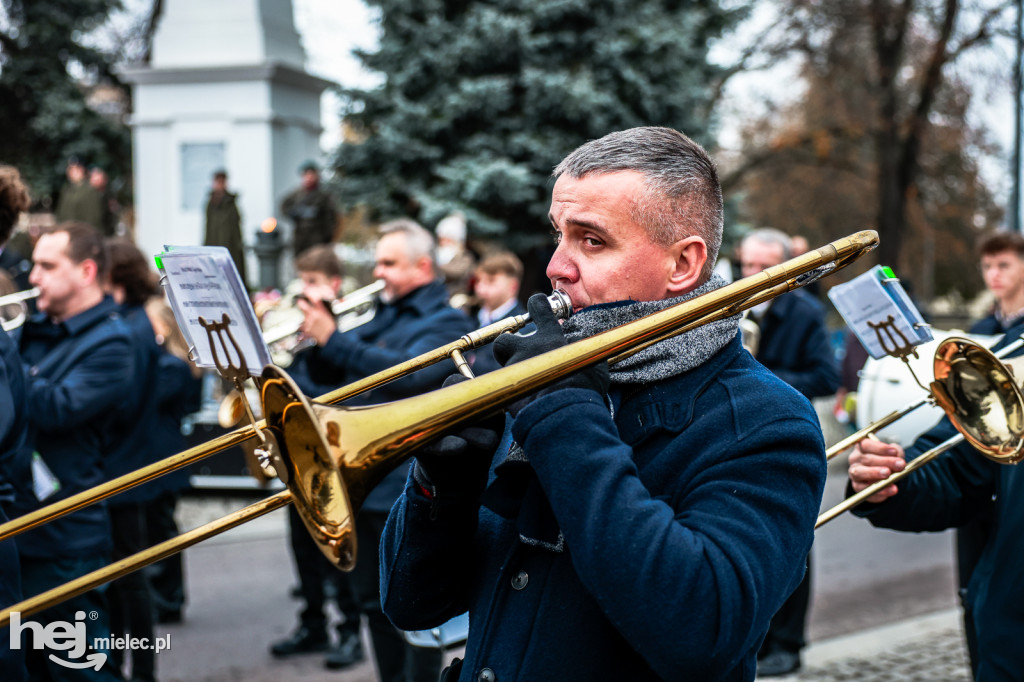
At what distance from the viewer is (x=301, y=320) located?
17.7ft

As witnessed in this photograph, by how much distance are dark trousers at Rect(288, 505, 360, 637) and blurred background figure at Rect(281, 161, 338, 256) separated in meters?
6.78

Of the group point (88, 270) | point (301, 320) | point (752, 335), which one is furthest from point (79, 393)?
point (752, 335)

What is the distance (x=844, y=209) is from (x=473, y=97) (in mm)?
19376

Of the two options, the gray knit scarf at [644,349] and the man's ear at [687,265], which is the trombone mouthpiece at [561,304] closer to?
the gray knit scarf at [644,349]

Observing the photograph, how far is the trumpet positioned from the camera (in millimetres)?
5422

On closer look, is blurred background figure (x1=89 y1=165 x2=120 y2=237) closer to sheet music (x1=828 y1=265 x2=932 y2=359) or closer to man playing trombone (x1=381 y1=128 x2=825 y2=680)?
sheet music (x1=828 y1=265 x2=932 y2=359)

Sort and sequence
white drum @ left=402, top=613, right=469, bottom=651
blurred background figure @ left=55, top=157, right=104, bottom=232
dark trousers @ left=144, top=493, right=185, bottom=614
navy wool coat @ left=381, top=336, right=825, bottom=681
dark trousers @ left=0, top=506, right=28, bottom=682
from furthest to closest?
blurred background figure @ left=55, top=157, right=104, bottom=232
dark trousers @ left=144, top=493, right=185, bottom=614
white drum @ left=402, top=613, right=469, bottom=651
dark trousers @ left=0, top=506, right=28, bottom=682
navy wool coat @ left=381, top=336, right=825, bottom=681

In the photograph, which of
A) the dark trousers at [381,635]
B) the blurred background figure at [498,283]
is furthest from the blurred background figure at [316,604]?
the blurred background figure at [498,283]

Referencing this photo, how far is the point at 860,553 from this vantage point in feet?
25.1

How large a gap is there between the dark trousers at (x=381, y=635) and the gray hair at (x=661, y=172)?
2.84 m

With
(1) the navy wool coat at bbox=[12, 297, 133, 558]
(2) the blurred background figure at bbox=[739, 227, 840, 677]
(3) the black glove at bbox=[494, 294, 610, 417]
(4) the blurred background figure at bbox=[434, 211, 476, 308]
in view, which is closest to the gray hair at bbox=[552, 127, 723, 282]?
(3) the black glove at bbox=[494, 294, 610, 417]

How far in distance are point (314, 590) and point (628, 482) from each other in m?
4.30

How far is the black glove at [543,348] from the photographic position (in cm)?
158

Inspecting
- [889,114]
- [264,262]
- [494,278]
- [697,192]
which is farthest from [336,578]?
[889,114]
